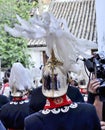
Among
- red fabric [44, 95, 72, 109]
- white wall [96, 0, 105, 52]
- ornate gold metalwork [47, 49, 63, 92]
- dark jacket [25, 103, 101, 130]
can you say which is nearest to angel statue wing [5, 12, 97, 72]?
ornate gold metalwork [47, 49, 63, 92]

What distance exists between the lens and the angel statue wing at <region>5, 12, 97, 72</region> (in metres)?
2.79

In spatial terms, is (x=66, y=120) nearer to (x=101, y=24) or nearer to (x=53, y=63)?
(x=53, y=63)

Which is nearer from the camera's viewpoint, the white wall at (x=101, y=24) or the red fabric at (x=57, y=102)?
the red fabric at (x=57, y=102)

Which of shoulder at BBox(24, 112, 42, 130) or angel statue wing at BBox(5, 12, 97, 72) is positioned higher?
angel statue wing at BBox(5, 12, 97, 72)

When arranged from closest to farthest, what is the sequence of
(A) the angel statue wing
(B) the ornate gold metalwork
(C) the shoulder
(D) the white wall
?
(A) the angel statue wing, (C) the shoulder, (B) the ornate gold metalwork, (D) the white wall

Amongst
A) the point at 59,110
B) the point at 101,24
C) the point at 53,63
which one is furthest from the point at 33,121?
the point at 101,24

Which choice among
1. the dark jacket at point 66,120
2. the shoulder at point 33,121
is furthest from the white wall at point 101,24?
the shoulder at point 33,121

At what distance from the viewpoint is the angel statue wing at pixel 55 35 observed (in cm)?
279

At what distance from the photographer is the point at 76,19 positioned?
2120cm

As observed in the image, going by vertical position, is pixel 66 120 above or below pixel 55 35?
below

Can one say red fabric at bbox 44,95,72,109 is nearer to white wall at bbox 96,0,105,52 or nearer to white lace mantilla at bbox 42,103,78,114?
white lace mantilla at bbox 42,103,78,114

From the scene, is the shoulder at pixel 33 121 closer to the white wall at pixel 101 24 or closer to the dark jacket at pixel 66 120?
the dark jacket at pixel 66 120

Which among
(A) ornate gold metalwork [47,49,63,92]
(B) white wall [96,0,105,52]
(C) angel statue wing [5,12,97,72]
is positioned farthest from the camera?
(B) white wall [96,0,105,52]

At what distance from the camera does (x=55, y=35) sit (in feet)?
9.41
